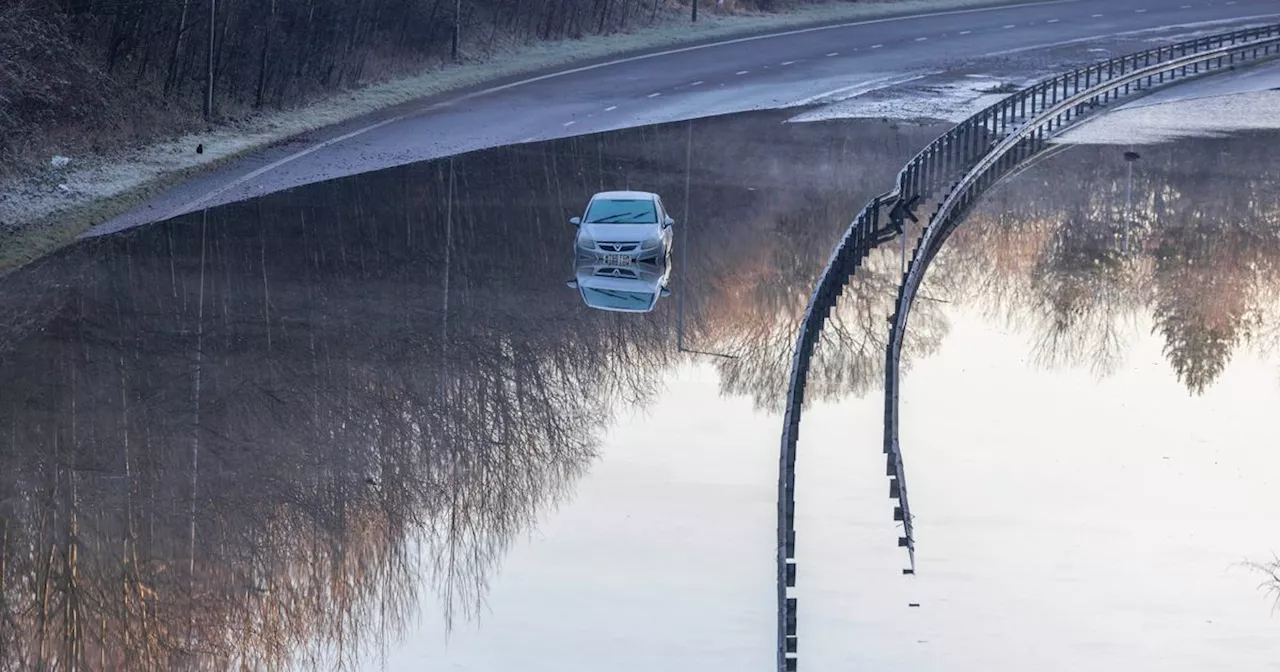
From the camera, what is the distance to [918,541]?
19578 mm

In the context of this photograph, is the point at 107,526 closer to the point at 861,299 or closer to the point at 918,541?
the point at 918,541

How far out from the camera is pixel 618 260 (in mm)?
33656

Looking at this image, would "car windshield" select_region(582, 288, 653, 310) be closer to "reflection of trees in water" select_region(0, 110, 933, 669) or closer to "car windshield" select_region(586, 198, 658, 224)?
"reflection of trees in water" select_region(0, 110, 933, 669)

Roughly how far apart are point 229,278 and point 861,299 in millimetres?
9816

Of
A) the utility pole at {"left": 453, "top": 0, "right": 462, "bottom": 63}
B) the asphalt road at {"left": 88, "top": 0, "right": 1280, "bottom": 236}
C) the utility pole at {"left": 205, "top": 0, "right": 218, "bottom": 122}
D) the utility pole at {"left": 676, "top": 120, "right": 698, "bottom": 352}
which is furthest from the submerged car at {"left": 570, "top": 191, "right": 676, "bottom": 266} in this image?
the utility pole at {"left": 453, "top": 0, "right": 462, "bottom": 63}

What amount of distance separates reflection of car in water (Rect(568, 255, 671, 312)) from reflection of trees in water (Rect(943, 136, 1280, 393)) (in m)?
5.14

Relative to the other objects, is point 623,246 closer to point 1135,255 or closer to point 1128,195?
point 1135,255

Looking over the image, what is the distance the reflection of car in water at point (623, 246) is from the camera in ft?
107

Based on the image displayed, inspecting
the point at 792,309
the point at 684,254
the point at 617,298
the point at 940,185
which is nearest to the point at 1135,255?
the point at 940,185

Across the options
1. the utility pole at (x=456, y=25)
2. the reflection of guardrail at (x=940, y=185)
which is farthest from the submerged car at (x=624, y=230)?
the utility pole at (x=456, y=25)

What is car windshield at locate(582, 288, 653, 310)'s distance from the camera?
30672mm

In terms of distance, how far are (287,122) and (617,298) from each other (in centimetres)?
1779

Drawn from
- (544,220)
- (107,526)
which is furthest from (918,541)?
(544,220)

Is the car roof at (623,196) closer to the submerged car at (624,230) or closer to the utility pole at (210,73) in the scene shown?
the submerged car at (624,230)
